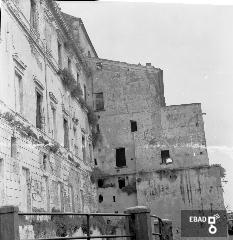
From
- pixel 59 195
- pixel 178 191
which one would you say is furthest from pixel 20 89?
pixel 178 191

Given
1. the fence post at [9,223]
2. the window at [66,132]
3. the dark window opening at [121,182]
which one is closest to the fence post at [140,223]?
the fence post at [9,223]

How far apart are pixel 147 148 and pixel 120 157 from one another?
1697mm

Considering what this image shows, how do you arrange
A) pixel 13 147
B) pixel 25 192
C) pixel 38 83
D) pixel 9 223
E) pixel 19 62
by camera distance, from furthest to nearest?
pixel 38 83 → pixel 19 62 → pixel 25 192 → pixel 13 147 → pixel 9 223

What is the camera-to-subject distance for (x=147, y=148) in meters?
25.7

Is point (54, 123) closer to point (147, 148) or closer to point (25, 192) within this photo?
point (25, 192)

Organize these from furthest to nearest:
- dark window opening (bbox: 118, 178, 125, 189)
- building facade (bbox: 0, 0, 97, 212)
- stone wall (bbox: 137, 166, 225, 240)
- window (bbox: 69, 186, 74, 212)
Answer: dark window opening (bbox: 118, 178, 125, 189) → stone wall (bbox: 137, 166, 225, 240) → window (bbox: 69, 186, 74, 212) → building facade (bbox: 0, 0, 97, 212)

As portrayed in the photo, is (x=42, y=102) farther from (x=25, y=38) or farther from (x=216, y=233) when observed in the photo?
(x=216, y=233)

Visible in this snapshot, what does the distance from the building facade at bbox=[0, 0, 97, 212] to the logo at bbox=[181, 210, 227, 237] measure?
5157mm

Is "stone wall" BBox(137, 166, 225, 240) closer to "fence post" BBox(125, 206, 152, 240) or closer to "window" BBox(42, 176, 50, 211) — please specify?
"window" BBox(42, 176, 50, 211)

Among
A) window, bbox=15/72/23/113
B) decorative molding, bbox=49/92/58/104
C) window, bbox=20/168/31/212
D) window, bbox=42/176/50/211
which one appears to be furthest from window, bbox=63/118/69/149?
window, bbox=20/168/31/212

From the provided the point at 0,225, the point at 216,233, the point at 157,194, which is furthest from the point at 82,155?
the point at 0,225

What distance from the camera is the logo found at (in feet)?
75.3

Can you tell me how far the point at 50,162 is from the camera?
651 inches

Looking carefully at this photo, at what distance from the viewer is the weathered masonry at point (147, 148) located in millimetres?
23938
